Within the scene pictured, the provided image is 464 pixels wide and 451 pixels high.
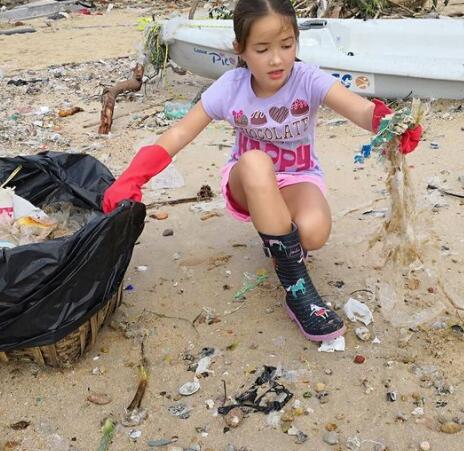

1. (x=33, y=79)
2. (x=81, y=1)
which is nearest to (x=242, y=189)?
(x=33, y=79)

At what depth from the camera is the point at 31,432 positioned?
6.24 ft

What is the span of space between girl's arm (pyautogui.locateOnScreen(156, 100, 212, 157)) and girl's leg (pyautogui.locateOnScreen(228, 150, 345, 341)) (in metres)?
A: 0.21

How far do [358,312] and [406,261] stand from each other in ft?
0.82

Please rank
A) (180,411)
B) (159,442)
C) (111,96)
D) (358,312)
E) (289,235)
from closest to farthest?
1. (159,442)
2. (180,411)
3. (289,235)
4. (358,312)
5. (111,96)

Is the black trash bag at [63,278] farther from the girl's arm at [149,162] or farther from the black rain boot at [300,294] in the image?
the black rain boot at [300,294]

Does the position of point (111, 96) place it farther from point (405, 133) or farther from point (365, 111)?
point (405, 133)

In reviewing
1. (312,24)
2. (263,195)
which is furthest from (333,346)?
(312,24)

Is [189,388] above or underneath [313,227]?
underneath

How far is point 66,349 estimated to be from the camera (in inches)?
80.9

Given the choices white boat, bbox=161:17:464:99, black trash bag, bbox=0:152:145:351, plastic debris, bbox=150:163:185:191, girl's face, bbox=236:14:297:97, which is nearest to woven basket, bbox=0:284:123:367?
black trash bag, bbox=0:152:145:351

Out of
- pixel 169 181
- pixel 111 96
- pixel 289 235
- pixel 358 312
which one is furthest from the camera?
pixel 111 96

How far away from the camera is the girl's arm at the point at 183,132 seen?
7.41 feet

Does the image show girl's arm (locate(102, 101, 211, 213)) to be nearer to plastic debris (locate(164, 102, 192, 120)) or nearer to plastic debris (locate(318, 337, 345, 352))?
plastic debris (locate(318, 337, 345, 352))

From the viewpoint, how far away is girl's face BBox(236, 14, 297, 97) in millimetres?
2090
